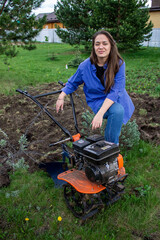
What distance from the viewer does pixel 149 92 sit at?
593 cm

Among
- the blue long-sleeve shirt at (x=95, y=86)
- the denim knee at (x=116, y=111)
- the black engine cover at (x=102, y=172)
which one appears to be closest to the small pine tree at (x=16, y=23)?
the blue long-sleeve shirt at (x=95, y=86)

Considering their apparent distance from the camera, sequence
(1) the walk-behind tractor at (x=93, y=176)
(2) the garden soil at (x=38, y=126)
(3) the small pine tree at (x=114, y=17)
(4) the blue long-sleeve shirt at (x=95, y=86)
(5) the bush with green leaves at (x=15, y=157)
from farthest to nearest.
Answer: (3) the small pine tree at (x=114, y=17) < (2) the garden soil at (x=38, y=126) < (5) the bush with green leaves at (x=15, y=157) < (4) the blue long-sleeve shirt at (x=95, y=86) < (1) the walk-behind tractor at (x=93, y=176)

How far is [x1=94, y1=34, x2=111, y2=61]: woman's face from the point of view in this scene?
231 centimetres

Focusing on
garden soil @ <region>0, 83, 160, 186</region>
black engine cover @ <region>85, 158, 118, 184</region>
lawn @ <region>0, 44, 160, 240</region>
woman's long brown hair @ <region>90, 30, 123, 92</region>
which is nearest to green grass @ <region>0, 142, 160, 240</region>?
lawn @ <region>0, 44, 160, 240</region>

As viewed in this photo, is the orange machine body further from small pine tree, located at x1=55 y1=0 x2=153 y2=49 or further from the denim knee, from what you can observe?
small pine tree, located at x1=55 y1=0 x2=153 y2=49

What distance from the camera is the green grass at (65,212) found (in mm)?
2014

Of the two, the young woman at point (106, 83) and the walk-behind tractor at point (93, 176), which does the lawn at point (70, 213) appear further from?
the young woman at point (106, 83)

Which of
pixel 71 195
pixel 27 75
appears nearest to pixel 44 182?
pixel 71 195

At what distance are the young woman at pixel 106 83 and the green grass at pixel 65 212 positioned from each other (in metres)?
0.69

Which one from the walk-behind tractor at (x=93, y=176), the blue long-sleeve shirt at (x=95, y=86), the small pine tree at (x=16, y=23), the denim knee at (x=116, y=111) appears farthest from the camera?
the small pine tree at (x=16, y=23)

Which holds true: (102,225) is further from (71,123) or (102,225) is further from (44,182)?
(71,123)

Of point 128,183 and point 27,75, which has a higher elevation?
point 27,75

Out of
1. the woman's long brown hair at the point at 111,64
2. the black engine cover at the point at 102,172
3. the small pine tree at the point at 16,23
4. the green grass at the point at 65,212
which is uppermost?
the small pine tree at the point at 16,23

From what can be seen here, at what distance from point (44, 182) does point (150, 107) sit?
3.17m
